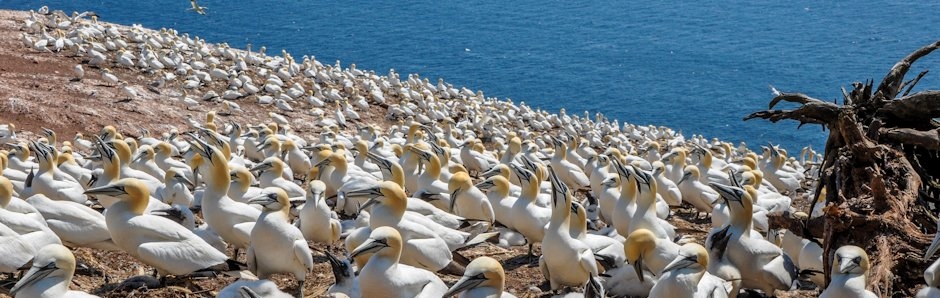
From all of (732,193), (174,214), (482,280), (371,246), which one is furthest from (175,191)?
(732,193)

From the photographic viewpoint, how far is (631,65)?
1998 inches

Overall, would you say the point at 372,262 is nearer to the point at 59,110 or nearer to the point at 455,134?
the point at 59,110

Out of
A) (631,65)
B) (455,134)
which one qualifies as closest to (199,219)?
(455,134)

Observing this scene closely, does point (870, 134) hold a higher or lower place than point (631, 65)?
higher

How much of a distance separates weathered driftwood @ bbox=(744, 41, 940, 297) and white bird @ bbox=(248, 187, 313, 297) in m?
Result: 3.53

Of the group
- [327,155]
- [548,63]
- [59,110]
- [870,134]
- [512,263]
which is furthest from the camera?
[548,63]

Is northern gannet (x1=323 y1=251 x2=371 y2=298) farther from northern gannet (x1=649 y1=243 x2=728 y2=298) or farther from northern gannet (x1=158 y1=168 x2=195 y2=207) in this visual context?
northern gannet (x1=158 y1=168 x2=195 y2=207)

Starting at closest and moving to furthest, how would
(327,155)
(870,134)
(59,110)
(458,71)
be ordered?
(870,134)
(327,155)
(59,110)
(458,71)

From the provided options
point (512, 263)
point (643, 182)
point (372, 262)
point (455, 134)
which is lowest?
point (455, 134)

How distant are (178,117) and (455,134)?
5.40 m

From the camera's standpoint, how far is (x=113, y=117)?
17.1 m

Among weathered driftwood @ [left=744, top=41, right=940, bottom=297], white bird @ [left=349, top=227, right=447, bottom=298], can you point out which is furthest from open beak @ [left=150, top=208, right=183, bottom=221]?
weathered driftwood @ [left=744, top=41, right=940, bottom=297]

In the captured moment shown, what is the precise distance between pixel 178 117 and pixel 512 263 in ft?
37.3

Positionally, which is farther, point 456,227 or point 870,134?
point 456,227
